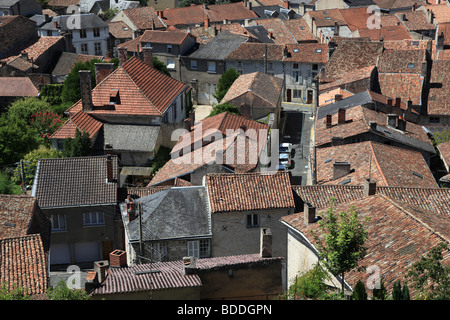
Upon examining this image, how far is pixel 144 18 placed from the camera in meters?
87.4

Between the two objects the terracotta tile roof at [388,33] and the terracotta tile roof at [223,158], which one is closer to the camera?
the terracotta tile roof at [223,158]

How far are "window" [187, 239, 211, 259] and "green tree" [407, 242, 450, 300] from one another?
13.4m

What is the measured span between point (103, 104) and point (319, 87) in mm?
18599

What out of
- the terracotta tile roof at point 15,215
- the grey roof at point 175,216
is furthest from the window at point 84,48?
the terracotta tile roof at point 15,215

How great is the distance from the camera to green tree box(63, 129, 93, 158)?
4262cm

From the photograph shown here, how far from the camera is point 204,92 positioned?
6700cm

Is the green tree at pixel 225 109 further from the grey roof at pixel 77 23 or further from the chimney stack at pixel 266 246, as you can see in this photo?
the grey roof at pixel 77 23

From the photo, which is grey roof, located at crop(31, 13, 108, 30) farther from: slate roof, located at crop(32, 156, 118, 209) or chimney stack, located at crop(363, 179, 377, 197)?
chimney stack, located at crop(363, 179, 377, 197)

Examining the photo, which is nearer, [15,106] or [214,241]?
[214,241]

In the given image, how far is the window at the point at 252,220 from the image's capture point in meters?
30.3

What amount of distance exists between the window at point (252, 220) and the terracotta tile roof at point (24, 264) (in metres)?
10.3

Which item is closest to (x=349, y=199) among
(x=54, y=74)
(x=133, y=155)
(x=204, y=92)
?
(x=133, y=155)

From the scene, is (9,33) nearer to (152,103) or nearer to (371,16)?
(152,103)
